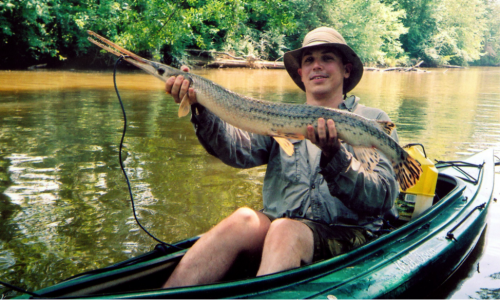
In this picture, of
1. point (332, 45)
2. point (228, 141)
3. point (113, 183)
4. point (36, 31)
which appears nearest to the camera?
point (228, 141)

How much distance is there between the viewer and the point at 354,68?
3109 mm

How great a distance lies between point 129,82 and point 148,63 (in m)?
15.4

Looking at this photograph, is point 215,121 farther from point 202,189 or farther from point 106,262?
point 202,189

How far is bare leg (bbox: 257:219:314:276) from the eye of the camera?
2.21m

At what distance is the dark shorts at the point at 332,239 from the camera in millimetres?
2432

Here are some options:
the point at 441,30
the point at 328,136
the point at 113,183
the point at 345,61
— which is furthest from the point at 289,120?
the point at 441,30

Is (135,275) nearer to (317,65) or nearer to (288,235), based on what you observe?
(288,235)

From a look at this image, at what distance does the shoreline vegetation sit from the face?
45.8 ft

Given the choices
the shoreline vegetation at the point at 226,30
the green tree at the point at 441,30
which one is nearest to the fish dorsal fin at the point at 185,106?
the shoreline vegetation at the point at 226,30

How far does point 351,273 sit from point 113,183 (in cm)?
391

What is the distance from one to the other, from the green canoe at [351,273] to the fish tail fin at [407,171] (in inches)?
14.9

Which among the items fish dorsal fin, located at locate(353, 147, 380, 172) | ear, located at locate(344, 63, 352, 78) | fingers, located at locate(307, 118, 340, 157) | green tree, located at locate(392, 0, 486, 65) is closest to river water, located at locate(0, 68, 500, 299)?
fish dorsal fin, located at locate(353, 147, 380, 172)

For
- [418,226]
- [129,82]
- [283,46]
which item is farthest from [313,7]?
[418,226]

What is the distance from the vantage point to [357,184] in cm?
235
